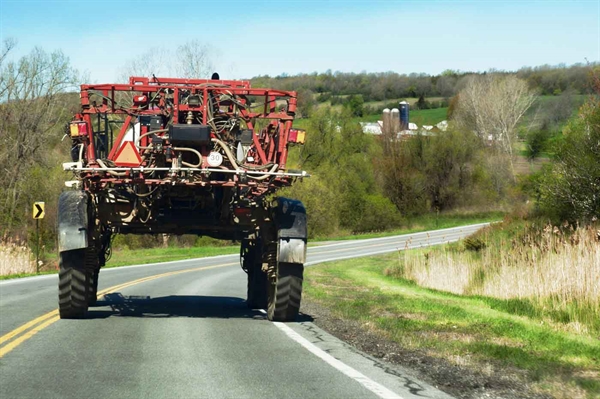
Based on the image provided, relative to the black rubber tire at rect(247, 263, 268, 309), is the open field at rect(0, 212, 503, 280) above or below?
below

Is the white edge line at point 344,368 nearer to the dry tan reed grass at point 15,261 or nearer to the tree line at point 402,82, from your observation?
the dry tan reed grass at point 15,261

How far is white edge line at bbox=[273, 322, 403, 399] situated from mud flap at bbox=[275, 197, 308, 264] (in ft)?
3.64

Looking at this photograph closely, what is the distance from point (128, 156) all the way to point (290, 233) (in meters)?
2.72

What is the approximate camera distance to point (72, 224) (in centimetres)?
1269

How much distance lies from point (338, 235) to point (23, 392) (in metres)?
56.9

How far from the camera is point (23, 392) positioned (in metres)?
7.57

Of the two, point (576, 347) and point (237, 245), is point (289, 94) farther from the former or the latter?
point (237, 245)

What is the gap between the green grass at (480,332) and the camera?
9.05 metres

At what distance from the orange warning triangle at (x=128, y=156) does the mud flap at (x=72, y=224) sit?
0.83 meters

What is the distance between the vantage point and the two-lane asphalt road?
25.6 feet

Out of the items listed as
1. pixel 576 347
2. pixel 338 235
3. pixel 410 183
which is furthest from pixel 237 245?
pixel 576 347

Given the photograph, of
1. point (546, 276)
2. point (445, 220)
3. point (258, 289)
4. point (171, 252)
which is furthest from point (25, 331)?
point (445, 220)

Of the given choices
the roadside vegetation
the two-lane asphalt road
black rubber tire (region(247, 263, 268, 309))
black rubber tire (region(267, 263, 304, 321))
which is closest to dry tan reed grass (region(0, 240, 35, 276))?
the roadside vegetation

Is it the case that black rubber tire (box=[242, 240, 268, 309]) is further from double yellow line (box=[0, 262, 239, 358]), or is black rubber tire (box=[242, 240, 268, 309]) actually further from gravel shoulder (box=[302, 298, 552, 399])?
gravel shoulder (box=[302, 298, 552, 399])
